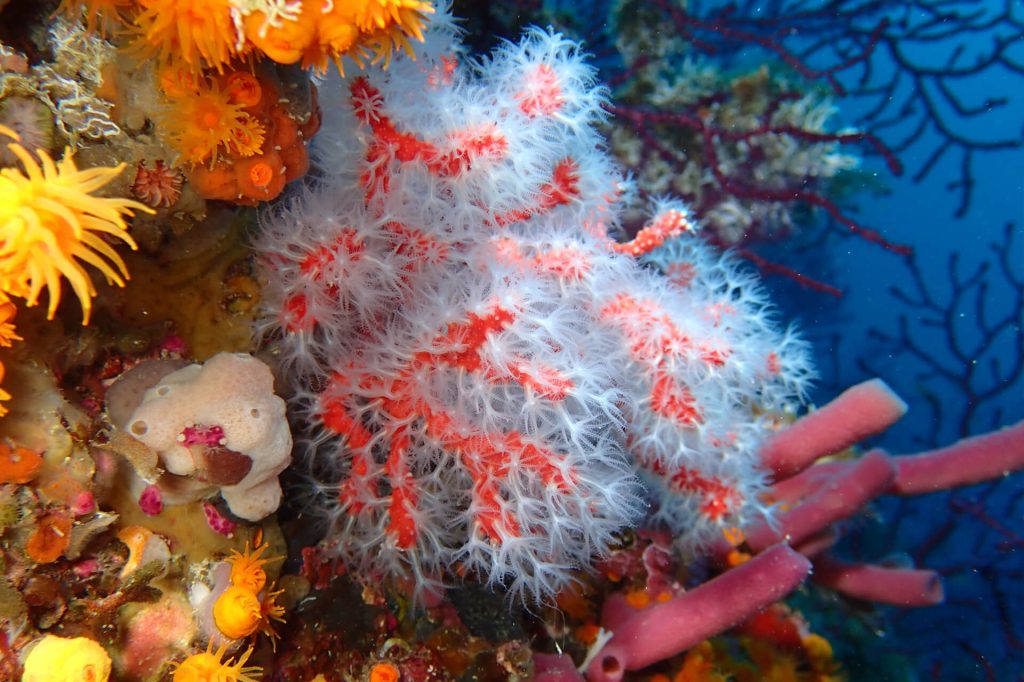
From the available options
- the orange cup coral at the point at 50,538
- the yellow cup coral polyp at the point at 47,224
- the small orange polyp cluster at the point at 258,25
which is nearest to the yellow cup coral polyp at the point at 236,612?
the orange cup coral at the point at 50,538

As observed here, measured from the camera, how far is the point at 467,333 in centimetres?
244

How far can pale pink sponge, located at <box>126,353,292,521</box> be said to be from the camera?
1913 mm

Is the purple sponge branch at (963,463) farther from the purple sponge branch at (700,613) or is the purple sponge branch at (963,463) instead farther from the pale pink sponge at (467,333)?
the pale pink sponge at (467,333)

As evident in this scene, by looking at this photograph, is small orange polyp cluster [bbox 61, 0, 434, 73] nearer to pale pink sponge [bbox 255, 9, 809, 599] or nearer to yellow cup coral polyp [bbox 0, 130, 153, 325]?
yellow cup coral polyp [bbox 0, 130, 153, 325]

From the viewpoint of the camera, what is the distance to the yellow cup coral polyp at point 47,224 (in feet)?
4.31

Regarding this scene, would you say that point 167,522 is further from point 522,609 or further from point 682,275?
point 682,275

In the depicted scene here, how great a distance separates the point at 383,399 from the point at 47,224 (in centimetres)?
141

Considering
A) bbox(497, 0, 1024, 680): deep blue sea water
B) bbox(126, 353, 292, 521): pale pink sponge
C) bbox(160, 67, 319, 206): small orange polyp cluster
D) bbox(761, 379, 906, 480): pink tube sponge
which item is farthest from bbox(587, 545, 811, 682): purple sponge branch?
bbox(160, 67, 319, 206): small orange polyp cluster

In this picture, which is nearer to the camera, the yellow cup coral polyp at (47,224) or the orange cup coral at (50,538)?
the yellow cup coral polyp at (47,224)

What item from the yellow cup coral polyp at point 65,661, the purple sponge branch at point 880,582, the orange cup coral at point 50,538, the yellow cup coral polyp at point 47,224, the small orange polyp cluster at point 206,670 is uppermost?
the yellow cup coral polyp at point 47,224

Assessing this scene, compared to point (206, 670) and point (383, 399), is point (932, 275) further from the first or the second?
point (206, 670)

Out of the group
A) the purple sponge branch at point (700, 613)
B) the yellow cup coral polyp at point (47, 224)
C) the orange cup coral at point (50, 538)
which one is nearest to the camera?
the yellow cup coral polyp at point (47, 224)

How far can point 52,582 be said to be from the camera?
1754mm

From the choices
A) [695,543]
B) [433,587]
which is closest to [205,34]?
[433,587]
